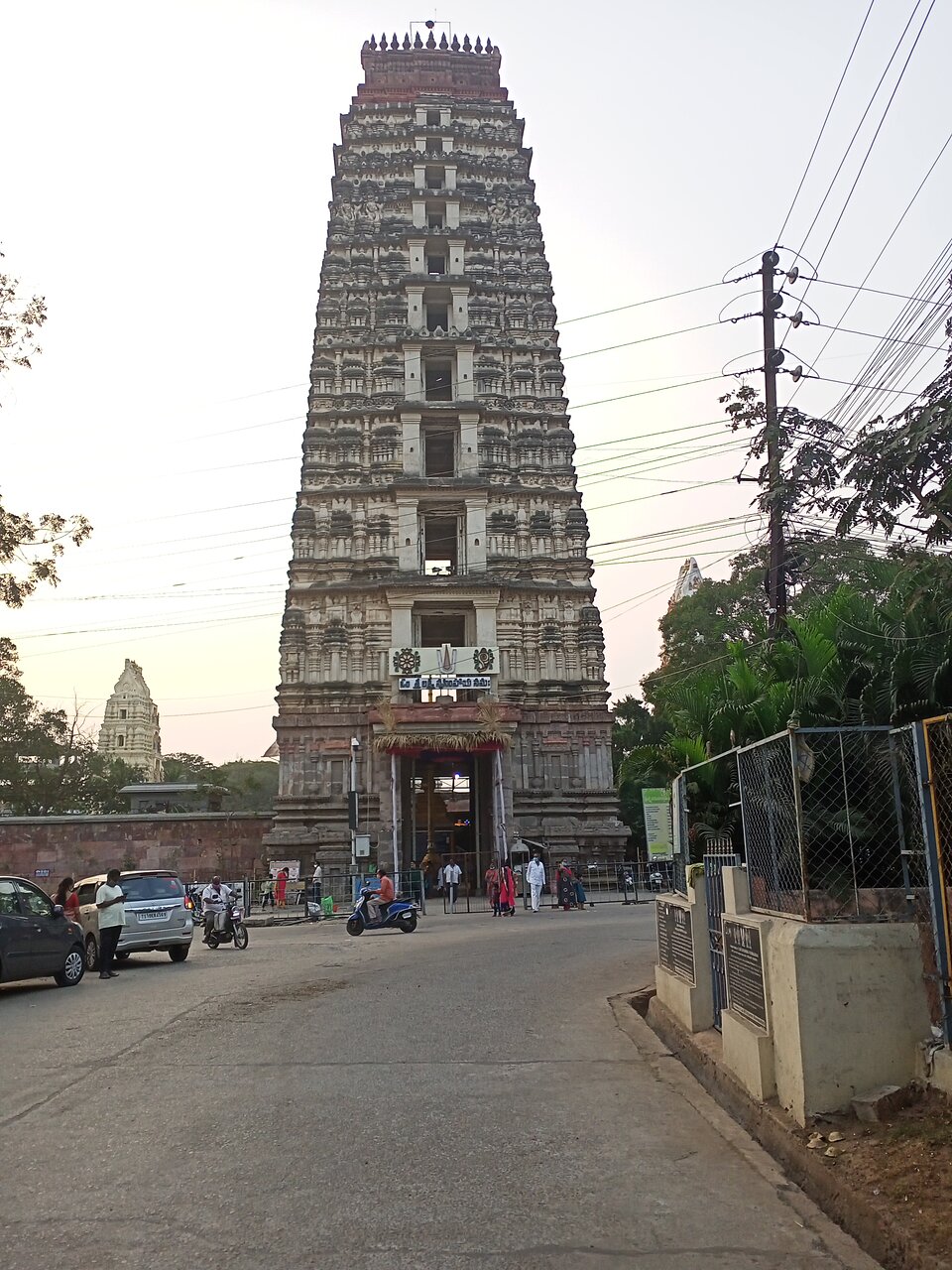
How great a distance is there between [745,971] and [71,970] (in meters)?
10.3

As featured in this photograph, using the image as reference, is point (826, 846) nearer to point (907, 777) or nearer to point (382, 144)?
point (907, 777)

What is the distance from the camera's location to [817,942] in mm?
5578

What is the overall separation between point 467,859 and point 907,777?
27829 millimetres

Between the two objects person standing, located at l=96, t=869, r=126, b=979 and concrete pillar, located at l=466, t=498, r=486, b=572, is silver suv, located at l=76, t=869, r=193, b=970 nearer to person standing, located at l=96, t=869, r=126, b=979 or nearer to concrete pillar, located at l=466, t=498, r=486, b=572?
person standing, located at l=96, t=869, r=126, b=979

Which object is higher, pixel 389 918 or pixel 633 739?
pixel 633 739

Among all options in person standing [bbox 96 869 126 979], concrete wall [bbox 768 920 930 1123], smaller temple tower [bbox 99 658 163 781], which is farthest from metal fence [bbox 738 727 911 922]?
smaller temple tower [bbox 99 658 163 781]

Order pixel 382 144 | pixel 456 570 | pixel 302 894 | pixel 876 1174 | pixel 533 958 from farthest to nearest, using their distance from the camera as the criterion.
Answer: pixel 382 144
pixel 456 570
pixel 302 894
pixel 533 958
pixel 876 1174

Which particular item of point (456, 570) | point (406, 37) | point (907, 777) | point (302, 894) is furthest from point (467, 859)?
point (406, 37)

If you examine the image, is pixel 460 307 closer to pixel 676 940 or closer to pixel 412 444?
pixel 412 444

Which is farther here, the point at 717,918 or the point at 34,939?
the point at 34,939

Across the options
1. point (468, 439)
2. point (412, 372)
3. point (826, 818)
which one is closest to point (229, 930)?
point (826, 818)

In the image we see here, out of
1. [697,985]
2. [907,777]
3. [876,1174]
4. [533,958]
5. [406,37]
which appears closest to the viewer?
[876,1174]

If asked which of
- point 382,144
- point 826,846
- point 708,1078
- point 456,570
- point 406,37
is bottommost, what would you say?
point 708,1078

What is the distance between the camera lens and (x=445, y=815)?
39375 mm
